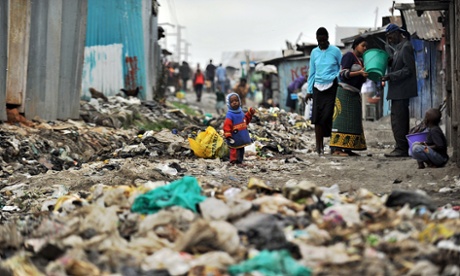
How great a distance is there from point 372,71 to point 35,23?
576cm

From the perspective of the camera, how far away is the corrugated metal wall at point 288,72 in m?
29.5

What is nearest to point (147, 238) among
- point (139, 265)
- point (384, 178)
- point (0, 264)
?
point (139, 265)

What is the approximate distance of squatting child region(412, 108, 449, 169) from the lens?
8.29 meters

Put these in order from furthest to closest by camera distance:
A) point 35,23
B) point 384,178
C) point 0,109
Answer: point 35,23
point 0,109
point 384,178

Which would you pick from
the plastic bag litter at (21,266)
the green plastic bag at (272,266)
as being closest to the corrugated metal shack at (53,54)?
the plastic bag litter at (21,266)

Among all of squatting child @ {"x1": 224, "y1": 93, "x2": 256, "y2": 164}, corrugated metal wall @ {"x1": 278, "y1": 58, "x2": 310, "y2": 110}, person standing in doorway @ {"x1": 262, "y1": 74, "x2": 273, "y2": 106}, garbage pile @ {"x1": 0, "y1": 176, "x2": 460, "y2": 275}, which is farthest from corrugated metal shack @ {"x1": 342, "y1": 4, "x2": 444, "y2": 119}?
person standing in doorway @ {"x1": 262, "y1": 74, "x2": 273, "y2": 106}

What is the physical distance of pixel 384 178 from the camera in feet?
26.8

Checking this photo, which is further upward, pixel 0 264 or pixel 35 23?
pixel 35 23

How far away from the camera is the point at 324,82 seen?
10891mm

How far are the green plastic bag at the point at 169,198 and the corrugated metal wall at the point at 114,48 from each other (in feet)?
47.4

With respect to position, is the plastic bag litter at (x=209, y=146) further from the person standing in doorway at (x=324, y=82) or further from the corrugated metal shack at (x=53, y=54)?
the corrugated metal shack at (x=53, y=54)

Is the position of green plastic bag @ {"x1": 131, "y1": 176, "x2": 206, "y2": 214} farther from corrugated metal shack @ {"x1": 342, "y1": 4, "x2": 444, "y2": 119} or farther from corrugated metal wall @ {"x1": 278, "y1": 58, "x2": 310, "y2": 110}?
corrugated metal wall @ {"x1": 278, "y1": 58, "x2": 310, "y2": 110}

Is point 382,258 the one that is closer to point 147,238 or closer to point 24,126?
point 147,238

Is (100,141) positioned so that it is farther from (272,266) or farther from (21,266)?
(272,266)
